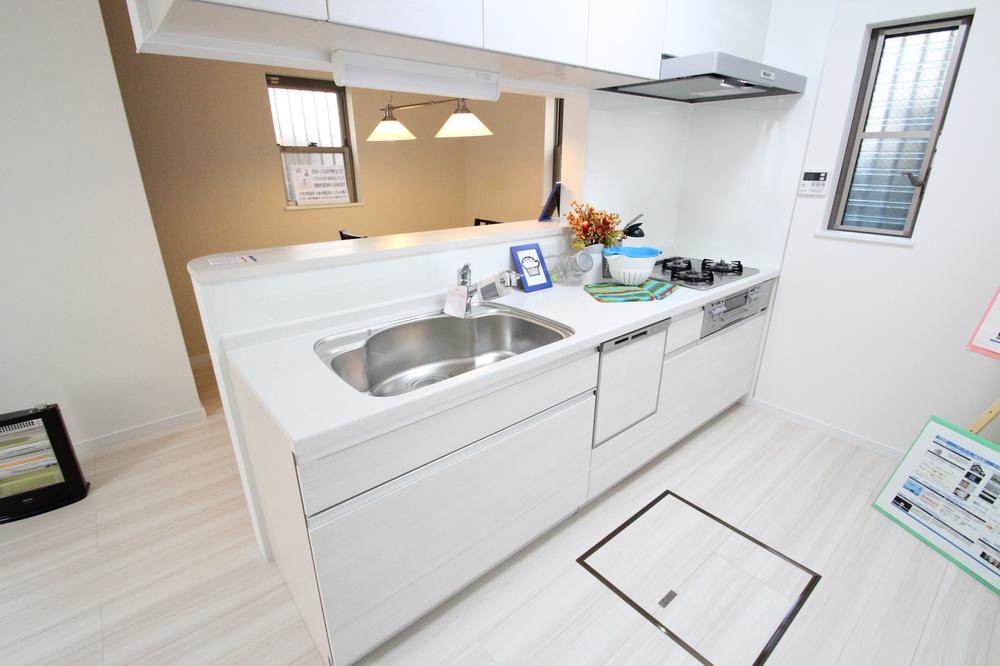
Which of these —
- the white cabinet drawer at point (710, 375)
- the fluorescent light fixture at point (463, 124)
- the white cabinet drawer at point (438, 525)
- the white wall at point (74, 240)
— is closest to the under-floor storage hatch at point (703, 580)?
the white cabinet drawer at point (438, 525)

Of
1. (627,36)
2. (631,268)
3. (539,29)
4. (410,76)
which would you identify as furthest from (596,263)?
(410,76)

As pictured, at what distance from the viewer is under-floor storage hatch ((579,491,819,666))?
59.5 inches

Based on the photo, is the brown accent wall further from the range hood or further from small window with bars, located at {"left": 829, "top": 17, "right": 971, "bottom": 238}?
small window with bars, located at {"left": 829, "top": 17, "right": 971, "bottom": 238}

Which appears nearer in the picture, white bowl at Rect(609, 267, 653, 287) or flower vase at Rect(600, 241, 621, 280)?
white bowl at Rect(609, 267, 653, 287)

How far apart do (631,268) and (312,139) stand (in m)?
3.44

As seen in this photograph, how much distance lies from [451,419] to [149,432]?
2331 mm

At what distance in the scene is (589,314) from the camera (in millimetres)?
1838

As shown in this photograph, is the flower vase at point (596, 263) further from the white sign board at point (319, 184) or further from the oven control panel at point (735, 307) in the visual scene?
the white sign board at point (319, 184)

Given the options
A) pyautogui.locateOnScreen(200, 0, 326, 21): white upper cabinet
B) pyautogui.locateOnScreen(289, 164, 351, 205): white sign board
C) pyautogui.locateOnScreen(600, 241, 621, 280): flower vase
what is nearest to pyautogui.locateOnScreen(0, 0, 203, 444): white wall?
pyautogui.locateOnScreen(200, 0, 326, 21): white upper cabinet

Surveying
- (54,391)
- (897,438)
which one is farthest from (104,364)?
(897,438)

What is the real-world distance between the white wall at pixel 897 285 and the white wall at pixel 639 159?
2.26 ft

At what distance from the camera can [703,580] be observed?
5.61 feet

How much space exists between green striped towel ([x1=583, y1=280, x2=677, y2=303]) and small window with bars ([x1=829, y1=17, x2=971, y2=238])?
3.52 feet

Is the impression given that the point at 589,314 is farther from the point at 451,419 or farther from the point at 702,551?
the point at 702,551
